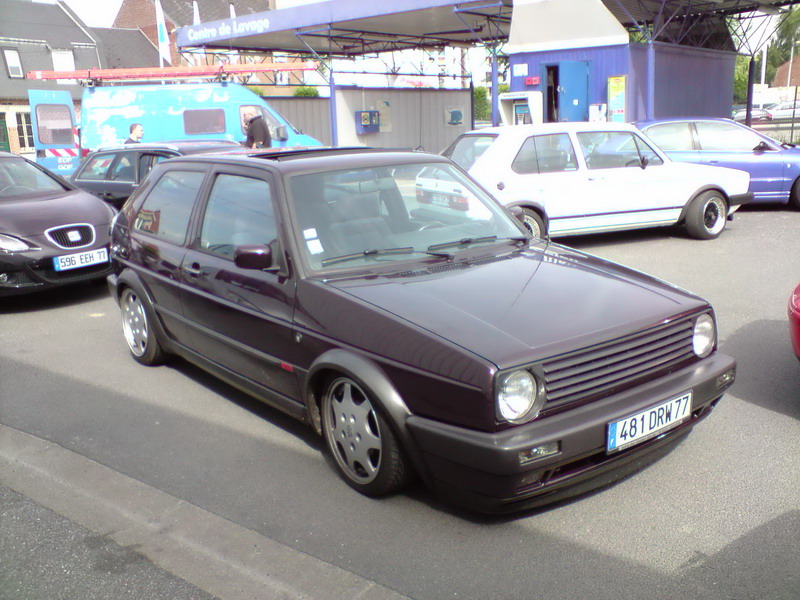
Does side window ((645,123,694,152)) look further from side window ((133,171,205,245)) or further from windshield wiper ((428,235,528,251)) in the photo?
side window ((133,171,205,245))

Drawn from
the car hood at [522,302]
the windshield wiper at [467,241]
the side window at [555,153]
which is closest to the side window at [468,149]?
the side window at [555,153]

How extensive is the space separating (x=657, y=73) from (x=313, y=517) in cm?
1656

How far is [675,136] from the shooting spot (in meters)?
12.0

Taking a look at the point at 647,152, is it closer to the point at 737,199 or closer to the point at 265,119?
the point at 737,199

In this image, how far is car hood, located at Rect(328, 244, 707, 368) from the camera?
3.22 metres

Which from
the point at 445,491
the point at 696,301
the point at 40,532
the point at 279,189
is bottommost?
the point at 40,532

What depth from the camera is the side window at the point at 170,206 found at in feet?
16.5

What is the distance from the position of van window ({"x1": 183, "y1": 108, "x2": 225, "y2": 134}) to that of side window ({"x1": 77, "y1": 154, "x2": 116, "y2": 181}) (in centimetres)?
466

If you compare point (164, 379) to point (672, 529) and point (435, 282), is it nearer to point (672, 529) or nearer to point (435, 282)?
point (435, 282)

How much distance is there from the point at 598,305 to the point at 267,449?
1948mm

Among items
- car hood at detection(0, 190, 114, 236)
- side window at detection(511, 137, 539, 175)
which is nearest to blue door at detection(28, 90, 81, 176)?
car hood at detection(0, 190, 114, 236)

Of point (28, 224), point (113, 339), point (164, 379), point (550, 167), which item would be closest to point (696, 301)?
point (164, 379)

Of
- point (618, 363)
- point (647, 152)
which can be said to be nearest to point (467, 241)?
point (618, 363)

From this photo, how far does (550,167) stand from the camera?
942cm
